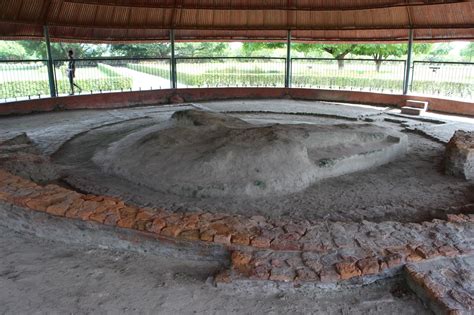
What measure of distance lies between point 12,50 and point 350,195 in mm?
40125

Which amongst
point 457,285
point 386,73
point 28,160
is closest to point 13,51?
point 386,73

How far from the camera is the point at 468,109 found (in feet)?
43.1

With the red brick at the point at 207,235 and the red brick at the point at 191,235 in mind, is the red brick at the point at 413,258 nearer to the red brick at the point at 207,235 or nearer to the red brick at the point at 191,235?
the red brick at the point at 207,235

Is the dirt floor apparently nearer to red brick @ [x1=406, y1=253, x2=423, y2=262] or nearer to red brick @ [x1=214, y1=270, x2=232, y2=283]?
red brick @ [x1=214, y1=270, x2=232, y2=283]

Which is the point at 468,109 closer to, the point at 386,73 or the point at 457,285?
the point at 386,73

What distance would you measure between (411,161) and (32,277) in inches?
273

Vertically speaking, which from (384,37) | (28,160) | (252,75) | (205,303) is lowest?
(205,303)

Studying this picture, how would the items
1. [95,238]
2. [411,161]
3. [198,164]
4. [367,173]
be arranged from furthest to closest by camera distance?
[411,161] → [367,173] → [198,164] → [95,238]

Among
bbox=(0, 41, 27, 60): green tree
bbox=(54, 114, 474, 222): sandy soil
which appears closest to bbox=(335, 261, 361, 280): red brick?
bbox=(54, 114, 474, 222): sandy soil

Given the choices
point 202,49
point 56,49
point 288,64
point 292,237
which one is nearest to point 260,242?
point 292,237

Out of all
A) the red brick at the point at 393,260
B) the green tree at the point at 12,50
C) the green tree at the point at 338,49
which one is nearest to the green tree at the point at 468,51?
the green tree at the point at 338,49

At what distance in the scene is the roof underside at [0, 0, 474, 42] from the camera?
1402cm

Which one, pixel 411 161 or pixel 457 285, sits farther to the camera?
pixel 411 161

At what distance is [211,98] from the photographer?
16.5m
